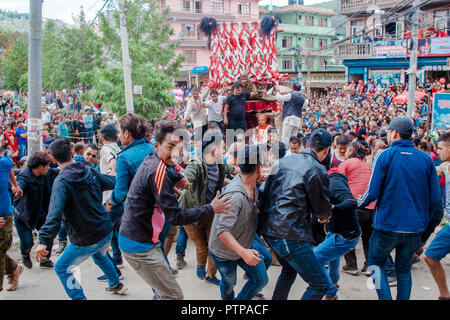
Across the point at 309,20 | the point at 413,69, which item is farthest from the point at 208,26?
the point at 309,20

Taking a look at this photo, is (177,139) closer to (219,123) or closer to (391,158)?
(391,158)

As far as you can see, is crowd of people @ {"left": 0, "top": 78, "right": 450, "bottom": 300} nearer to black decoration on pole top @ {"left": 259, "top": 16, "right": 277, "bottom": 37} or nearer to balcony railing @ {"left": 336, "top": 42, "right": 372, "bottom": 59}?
black decoration on pole top @ {"left": 259, "top": 16, "right": 277, "bottom": 37}

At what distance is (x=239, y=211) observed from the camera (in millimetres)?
3445

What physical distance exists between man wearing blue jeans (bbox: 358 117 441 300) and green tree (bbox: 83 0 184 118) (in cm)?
1332

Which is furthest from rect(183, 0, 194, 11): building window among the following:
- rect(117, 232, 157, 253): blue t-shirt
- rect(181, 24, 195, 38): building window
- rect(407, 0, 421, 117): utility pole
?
rect(117, 232, 157, 253): blue t-shirt

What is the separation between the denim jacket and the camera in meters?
3.93

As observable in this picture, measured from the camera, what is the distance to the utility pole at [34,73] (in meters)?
6.64

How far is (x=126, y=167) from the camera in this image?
4.02 metres

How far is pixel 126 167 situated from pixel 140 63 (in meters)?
14.0

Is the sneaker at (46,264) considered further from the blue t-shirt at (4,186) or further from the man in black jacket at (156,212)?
the man in black jacket at (156,212)

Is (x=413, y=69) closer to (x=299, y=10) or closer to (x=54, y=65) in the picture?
(x=54, y=65)
